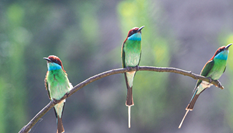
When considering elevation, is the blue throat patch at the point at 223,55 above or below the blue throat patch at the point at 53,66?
below

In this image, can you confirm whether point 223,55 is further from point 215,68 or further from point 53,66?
point 53,66

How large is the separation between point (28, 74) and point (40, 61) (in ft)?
1.24

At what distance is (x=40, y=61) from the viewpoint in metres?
5.10

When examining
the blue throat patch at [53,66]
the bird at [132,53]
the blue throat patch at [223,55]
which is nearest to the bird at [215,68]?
the blue throat patch at [223,55]

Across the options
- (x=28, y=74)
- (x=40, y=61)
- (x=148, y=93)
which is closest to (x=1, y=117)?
(x=28, y=74)

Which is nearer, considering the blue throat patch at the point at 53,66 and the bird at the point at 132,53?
the blue throat patch at the point at 53,66

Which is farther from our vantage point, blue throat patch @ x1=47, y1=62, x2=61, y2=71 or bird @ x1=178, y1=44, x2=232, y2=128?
bird @ x1=178, y1=44, x2=232, y2=128

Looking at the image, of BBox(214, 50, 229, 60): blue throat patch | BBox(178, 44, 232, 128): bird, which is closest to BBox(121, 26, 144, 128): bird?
BBox(178, 44, 232, 128): bird

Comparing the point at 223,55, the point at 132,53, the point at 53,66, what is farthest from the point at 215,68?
the point at 53,66

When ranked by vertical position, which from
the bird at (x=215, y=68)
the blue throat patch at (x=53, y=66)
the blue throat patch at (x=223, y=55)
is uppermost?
the blue throat patch at (x=53, y=66)

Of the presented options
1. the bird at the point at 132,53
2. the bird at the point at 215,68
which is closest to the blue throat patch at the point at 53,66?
the bird at the point at 132,53

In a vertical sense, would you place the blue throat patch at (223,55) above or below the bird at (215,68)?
above

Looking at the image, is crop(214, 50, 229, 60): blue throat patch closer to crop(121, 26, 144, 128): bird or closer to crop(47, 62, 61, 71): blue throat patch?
crop(121, 26, 144, 128): bird

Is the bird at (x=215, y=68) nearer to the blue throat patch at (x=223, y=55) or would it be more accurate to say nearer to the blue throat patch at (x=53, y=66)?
the blue throat patch at (x=223, y=55)
